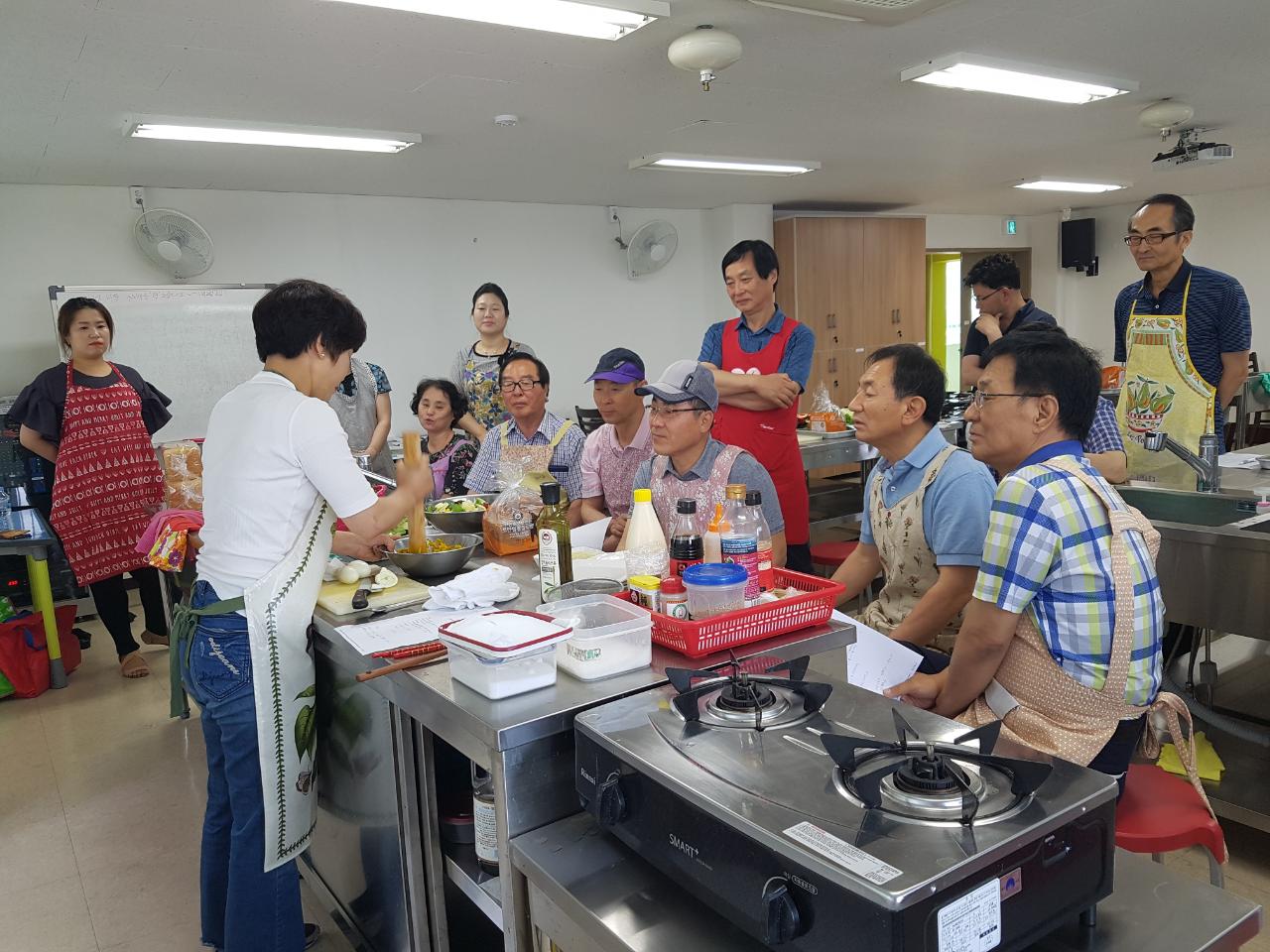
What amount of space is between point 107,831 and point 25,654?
1.58m

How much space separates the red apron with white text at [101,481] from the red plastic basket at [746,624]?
353cm

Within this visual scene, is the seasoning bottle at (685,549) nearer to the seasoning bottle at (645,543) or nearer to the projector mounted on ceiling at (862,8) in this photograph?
the seasoning bottle at (645,543)

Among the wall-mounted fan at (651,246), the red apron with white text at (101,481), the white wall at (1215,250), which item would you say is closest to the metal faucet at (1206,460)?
the red apron with white text at (101,481)

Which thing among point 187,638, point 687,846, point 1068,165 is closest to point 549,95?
point 187,638

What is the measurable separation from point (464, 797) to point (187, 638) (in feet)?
2.30

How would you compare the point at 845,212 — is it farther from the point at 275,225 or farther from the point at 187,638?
the point at 187,638

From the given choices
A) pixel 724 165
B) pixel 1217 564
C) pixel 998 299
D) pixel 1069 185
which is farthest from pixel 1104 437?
pixel 1069 185

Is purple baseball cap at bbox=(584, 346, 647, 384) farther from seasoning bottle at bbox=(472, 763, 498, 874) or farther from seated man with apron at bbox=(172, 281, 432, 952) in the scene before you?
seasoning bottle at bbox=(472, 763, 498, 874)

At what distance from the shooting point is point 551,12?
302cm

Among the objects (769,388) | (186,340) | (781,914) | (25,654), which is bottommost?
(25,654)

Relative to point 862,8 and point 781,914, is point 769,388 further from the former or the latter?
point 781,914

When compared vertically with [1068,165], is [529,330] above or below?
below

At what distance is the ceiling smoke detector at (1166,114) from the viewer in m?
5.00

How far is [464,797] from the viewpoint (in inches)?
78.4
